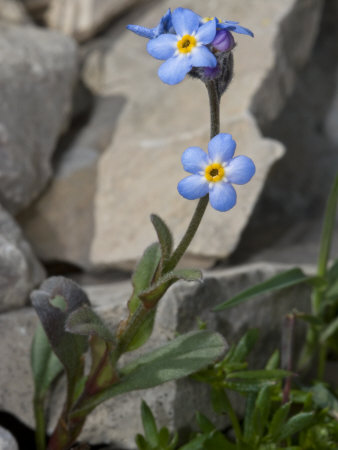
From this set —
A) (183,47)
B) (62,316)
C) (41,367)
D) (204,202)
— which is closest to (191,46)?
(183,47)

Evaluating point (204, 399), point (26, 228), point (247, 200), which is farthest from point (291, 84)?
point (204, 399)

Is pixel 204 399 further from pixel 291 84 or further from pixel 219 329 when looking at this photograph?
pixel 291 84

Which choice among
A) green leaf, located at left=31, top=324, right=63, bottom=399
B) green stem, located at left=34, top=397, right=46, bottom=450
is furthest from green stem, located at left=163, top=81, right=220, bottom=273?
green stem, located at left=34, top=397, right=46, bottom=450

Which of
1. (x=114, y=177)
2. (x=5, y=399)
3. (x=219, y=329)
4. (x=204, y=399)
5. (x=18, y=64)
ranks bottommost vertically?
(x=5, y=399)

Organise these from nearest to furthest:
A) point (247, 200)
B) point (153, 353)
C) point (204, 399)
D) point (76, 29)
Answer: point (153, 353), point (204, 399), point (247, 200), point (76, 29)

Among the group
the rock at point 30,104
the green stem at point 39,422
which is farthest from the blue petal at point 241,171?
the rock at point 30,104

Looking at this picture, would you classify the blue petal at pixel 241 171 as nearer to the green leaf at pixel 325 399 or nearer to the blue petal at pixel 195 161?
the blue petal at pixel 195 161
